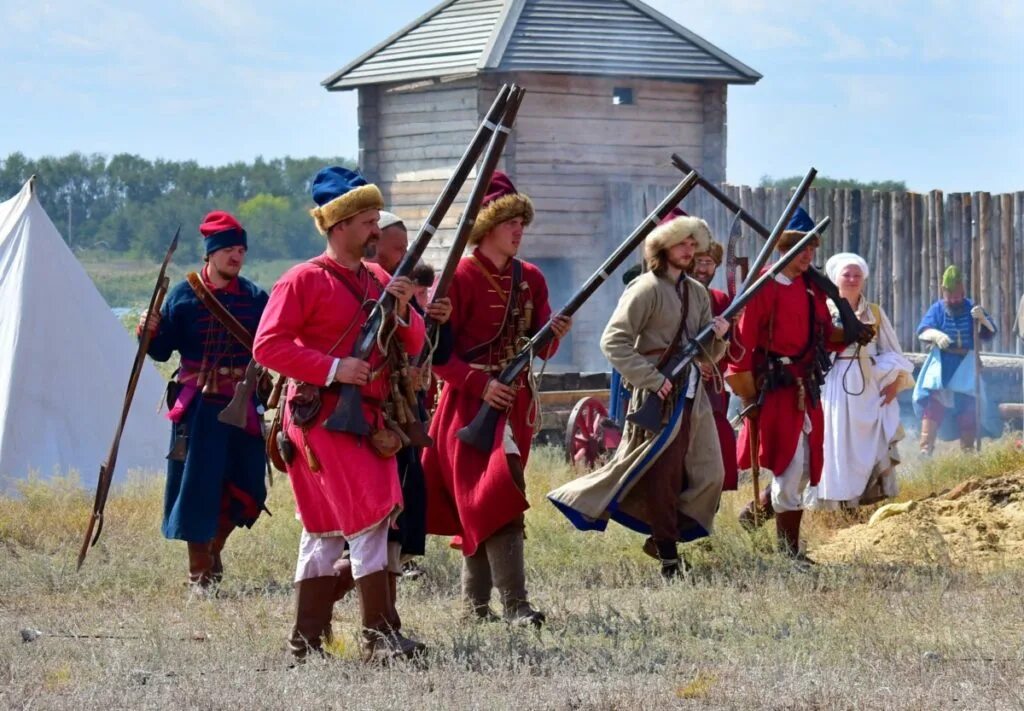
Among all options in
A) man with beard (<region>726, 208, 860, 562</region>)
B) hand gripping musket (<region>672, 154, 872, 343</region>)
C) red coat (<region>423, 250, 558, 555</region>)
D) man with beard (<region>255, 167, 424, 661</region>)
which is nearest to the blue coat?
red coat (<region>423, 250, 558, 555</region>)

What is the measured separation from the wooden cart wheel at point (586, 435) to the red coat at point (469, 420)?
17.2 feet

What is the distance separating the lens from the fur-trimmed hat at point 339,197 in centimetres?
607

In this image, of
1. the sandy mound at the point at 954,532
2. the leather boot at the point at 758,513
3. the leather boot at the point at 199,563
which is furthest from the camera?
the leather boot at the point at 758,513

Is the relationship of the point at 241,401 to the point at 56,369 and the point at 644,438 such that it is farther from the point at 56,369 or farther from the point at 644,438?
the point at 56,369

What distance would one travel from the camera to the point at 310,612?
6.15 meters

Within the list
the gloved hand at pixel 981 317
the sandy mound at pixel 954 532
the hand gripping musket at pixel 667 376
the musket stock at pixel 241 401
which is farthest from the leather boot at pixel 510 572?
the gloved hand at pixel 981 317

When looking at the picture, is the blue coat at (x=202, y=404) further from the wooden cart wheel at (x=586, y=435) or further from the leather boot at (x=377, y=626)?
the wooden cart wheel at (x=586, y=435)

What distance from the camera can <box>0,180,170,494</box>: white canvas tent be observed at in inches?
454

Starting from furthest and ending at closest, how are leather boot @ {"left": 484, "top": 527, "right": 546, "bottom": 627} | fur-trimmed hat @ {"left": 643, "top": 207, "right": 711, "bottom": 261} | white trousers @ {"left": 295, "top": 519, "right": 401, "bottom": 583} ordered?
fur-trimmed hat @ {"left": 643, "top": 207, "right": 711, "bottom": 261} → leather boot @ {"left": 484, "top": 527, "right": 546, "bottom": 627} → white trousers @ {"left": 295, "top": 519, "right": 401, "bottom": 583}

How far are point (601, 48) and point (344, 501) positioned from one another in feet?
47.7

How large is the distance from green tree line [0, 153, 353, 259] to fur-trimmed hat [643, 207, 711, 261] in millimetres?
41943

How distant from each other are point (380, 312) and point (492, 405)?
1102mm

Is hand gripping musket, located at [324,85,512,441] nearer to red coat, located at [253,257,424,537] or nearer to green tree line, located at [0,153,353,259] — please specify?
red coat, located at [253,257,424,537]

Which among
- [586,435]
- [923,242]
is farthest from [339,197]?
[923,242]
